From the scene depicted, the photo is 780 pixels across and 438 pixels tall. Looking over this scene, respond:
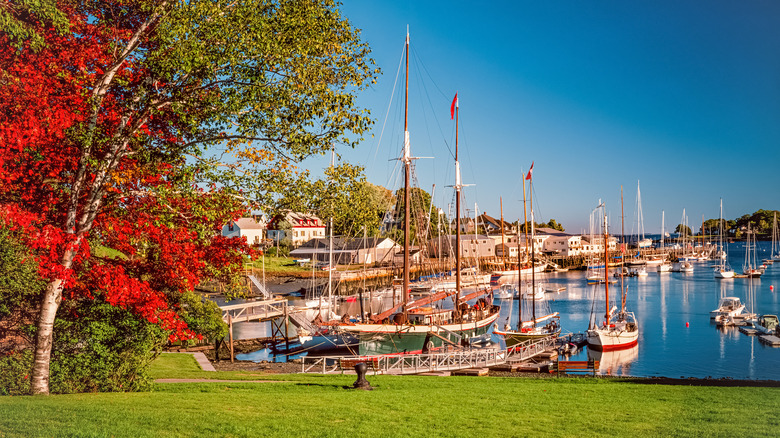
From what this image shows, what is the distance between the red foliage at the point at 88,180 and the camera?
43.3ft

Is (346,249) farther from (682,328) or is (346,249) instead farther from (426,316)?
(426,316)

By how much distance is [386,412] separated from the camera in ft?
44.3

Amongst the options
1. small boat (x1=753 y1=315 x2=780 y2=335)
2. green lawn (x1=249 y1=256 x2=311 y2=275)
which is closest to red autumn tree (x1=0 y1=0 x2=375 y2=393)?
small boat (x1=753 y1=315 x2=780 y2=335)

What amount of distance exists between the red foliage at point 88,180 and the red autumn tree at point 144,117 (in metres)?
0.05

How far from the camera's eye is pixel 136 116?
1457 centimetres

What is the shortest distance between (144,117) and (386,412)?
31.7 ft

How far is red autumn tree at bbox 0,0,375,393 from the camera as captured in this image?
13133 millimetres

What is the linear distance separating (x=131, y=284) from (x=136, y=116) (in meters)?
4.51

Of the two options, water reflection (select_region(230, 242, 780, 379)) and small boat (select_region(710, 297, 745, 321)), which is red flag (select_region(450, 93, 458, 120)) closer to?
water reflection (select_region(230, 242, 780, 379))

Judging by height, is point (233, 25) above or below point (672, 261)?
above

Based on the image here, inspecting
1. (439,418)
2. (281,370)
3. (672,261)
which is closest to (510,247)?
(672,261)

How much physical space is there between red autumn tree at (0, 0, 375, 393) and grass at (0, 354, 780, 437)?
2.96 m

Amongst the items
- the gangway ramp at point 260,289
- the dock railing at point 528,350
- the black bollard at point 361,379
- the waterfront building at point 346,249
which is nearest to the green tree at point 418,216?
the waterfront building at point 346,249

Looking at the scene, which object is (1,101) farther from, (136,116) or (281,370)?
(281,370)
